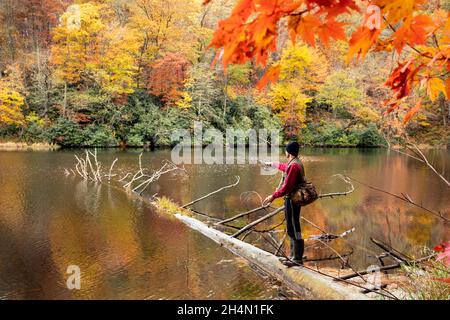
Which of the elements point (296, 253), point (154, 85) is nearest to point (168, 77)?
point (154, 85)

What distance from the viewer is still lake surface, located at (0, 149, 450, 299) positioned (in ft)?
17.6

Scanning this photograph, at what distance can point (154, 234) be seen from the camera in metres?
8.04

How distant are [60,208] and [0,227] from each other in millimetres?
1959

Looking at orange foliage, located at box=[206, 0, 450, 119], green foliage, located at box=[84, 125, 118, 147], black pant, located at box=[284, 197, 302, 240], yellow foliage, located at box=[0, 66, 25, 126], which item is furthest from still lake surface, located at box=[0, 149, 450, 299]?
yellow foliage, located at box=[0, 66, 25, 126]

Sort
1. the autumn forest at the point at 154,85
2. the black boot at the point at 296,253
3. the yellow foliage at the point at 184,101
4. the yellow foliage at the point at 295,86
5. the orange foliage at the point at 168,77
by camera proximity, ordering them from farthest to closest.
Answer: the yellow foliage at the point at 295,86, the orange foliage at the point at 168,77, the yellow foliage at the point at 184,101, the autumn forest at the point at 154,85, the black boot at the point at 296,253

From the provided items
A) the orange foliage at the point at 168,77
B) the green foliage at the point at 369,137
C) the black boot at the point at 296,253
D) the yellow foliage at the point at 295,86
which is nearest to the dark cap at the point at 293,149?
the black boot at the point at 296,253

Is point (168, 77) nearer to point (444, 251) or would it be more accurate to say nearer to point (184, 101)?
point (184, 101)

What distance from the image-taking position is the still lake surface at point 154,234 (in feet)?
17.6

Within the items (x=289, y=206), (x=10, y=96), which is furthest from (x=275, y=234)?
(x=10, y=96)

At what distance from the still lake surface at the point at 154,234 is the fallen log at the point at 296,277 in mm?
162

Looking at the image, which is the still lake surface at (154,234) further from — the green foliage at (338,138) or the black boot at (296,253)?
the green foliage at (338,138)

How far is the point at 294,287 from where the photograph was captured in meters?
4.87

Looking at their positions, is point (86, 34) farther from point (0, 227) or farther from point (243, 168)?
point (0, 227)

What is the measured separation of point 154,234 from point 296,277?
3.85m
